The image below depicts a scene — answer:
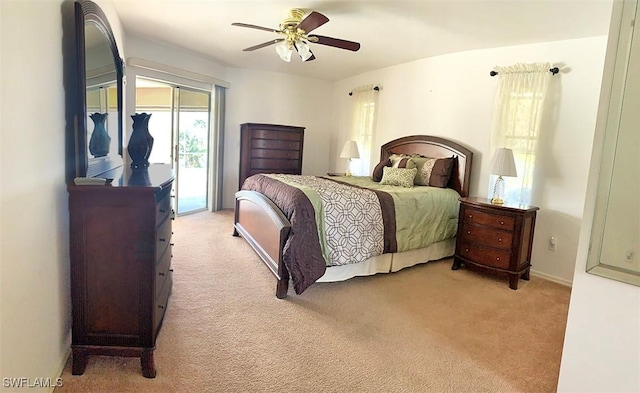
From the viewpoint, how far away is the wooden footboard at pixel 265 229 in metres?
2.93

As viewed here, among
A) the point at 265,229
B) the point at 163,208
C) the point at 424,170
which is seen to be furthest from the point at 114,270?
the point at 424,170

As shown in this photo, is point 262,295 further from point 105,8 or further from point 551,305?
point 105,8

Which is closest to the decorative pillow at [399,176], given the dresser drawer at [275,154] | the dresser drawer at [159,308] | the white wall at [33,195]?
the dresser drawer at [275,154]

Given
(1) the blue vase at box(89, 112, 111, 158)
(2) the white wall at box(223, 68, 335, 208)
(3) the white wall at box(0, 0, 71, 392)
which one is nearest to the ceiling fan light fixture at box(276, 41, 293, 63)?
(1) the blue vase at box(89, 112, 111, 158)

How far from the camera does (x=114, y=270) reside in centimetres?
188

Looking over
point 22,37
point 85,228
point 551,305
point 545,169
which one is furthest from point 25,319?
point 545,169

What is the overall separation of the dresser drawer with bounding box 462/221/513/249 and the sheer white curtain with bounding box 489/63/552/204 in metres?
0.64

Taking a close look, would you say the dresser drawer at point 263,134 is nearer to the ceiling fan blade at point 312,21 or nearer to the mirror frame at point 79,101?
the ceiling fan blade at point 312,21

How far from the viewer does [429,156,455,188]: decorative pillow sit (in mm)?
4297

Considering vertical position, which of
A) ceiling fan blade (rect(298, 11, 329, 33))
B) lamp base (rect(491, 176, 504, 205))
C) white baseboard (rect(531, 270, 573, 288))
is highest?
ceiling fan blade (rect(298, 11, 329, 33))

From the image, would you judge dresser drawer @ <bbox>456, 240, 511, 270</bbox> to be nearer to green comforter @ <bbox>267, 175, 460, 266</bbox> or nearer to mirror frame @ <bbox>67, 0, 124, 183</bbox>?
green comforter @ <bbox>267, 175, 460, 266</bbox>

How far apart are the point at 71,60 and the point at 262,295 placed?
202 cm

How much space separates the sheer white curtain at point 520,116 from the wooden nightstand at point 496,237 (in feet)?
1.32

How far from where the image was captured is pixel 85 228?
6.00 feet
